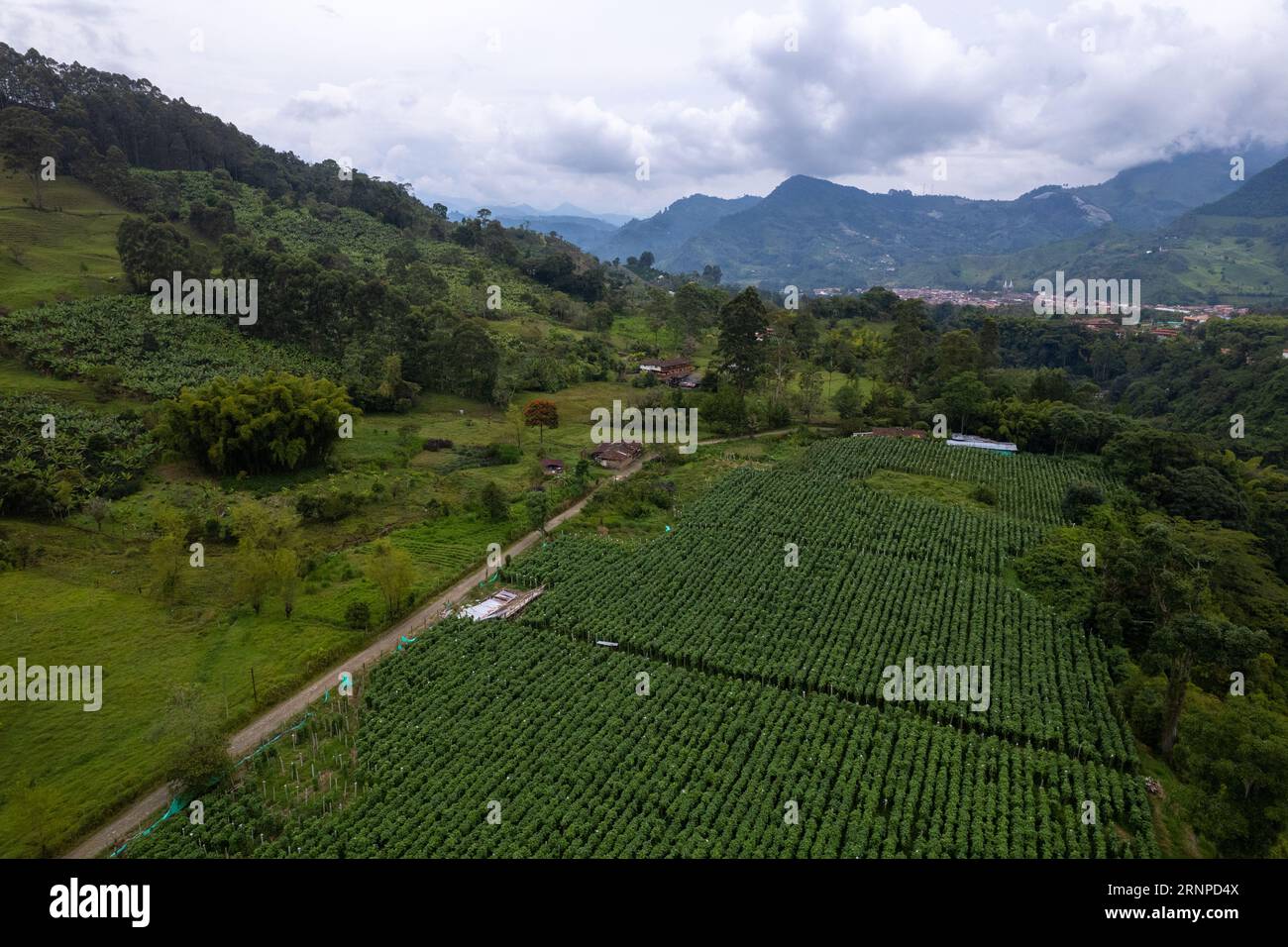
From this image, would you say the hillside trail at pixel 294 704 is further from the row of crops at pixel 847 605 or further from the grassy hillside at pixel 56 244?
the grassy hillside at pixel 56 244

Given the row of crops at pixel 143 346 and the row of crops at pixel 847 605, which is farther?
the row of crops at pixel 143 346

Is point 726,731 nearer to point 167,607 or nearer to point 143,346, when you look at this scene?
point 167,607

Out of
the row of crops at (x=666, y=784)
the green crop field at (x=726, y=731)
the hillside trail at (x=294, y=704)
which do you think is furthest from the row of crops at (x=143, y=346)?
the row of crops at (x=666, y=784)

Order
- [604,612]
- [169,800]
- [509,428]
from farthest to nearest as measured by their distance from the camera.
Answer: [509,428] < [604,612] < [169,800]

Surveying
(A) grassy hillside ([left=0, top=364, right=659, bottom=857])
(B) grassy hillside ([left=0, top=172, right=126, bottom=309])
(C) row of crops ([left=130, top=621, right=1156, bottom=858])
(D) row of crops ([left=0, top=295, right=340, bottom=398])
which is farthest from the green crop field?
(B) grassy hillside ([left=0, top=172, right=126, bottom=309])

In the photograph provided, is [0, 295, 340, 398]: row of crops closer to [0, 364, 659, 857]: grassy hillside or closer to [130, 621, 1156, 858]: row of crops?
[0, 364, 659, 857]: grassy hillside
